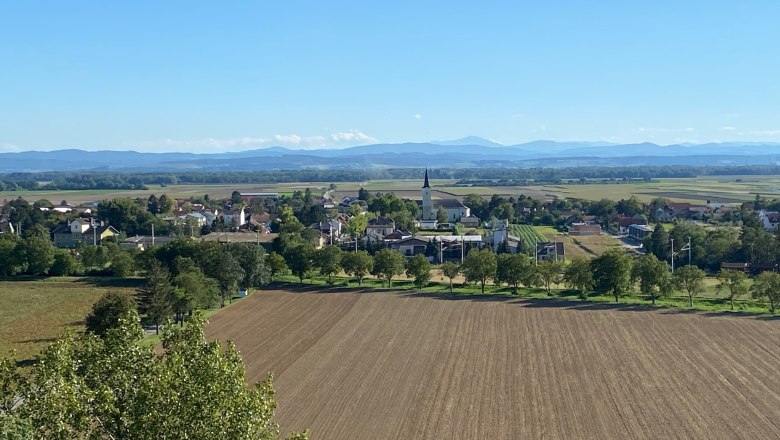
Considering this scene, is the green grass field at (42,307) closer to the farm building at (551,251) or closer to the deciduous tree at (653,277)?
the deciduous tree at (653,277)

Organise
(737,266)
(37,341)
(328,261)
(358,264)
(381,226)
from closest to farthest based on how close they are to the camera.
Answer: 1. (37,341)
2. (358,264)
3. (328,261)
4. (737,266)
5. (381,226)

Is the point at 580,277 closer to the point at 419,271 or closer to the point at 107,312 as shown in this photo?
the point at 419,271

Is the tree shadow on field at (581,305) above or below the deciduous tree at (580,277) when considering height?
below

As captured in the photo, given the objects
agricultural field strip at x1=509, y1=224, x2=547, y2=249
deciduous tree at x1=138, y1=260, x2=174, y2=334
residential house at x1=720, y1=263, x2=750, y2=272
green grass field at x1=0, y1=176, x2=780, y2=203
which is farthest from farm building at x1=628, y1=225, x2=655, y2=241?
deciduous tree at x1=138, y1=260, x2=174, y2=334

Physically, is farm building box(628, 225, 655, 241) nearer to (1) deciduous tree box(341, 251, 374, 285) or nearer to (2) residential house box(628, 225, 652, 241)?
(2) residential house box(628, 225, 652, 241)

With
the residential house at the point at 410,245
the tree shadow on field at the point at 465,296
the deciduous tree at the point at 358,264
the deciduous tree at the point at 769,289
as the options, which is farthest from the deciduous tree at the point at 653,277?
the residential house at the point at 410,245

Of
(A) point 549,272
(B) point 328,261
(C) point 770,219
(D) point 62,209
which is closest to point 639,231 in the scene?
(C) point 770,219
